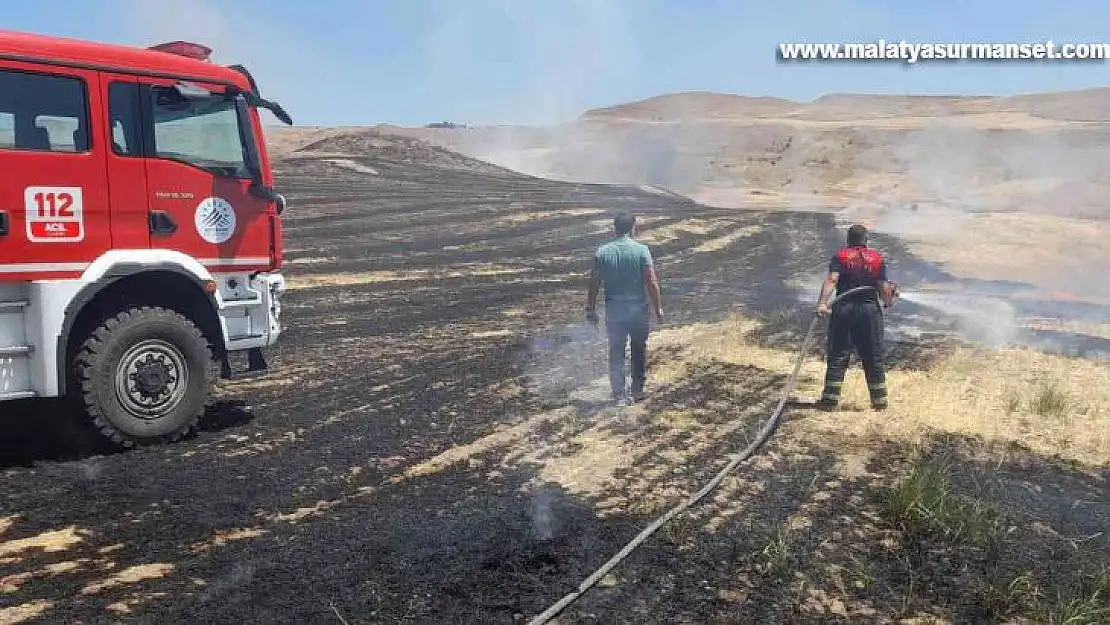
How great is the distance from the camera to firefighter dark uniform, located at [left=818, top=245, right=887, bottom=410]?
7.50 metres

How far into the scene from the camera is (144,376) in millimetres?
5969

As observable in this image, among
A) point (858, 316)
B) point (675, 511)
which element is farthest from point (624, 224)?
point (675, 511)

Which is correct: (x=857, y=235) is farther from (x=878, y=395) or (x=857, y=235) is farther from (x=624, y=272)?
(x=624, y=272)

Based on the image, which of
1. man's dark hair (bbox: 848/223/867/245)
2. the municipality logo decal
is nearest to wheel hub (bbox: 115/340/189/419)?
the municipality logo decal

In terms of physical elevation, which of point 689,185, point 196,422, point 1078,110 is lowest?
point 196,422

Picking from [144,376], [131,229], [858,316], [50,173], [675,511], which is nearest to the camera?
[675,511]

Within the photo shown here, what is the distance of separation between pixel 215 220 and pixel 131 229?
25.3 inches

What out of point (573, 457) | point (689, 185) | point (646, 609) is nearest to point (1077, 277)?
point (573, 457)

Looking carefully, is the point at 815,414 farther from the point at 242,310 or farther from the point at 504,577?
the point at 242,310

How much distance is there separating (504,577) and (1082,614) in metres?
2.95

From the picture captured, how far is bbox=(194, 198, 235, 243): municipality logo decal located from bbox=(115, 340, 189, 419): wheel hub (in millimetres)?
916

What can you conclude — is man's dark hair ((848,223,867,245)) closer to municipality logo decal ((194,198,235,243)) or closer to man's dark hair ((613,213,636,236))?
man's dark hair ((613,213,636,236))

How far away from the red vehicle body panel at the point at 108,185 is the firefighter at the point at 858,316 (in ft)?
17.4

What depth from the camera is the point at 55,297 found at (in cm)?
552
